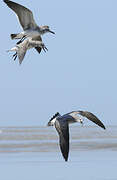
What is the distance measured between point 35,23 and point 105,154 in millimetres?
9078

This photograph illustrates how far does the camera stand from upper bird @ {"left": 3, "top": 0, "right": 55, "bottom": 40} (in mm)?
13875

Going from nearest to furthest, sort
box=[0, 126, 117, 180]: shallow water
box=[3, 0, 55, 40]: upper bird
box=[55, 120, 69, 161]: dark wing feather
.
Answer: box=[55, 120, 69, 161]: dark wing feather < box=[3, 0, 55, 40]: upper bird < box=[0, 126, 117, 180]: shallow water

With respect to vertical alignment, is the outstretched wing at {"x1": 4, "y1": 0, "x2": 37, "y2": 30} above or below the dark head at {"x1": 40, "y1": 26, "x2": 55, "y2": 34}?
above

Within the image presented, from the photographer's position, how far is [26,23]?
47.3ft

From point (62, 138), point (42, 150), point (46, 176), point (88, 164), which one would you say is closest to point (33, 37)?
point (62, 138)

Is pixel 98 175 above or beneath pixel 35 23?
beneath

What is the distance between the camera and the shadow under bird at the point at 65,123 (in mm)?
12594

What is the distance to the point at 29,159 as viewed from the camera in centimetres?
2139

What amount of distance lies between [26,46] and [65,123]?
5.55 ft

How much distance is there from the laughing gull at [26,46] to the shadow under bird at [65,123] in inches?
47.3

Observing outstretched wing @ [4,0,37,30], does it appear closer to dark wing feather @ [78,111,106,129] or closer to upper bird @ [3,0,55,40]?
upper bird @ [3,0,55,40]

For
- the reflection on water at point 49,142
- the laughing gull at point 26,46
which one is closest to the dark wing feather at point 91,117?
the laughing gull at point 26,46

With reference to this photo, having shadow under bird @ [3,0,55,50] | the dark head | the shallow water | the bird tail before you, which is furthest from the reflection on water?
the bird tail

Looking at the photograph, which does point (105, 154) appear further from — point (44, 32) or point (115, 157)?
point (44, 32)
